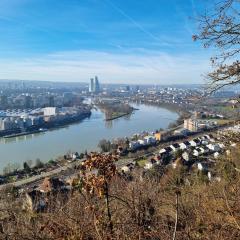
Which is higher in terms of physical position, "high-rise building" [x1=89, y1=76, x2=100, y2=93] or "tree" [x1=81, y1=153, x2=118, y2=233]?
"tree" [x1=81, y1=153, x2=118, y2=233]

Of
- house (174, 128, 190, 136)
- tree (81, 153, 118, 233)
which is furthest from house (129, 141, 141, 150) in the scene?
tree (81, 153, 118, 233)

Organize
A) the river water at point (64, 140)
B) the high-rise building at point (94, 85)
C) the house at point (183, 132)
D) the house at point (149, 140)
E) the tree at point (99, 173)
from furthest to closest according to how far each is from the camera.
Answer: the high-rise building at point (94, 85)
the house at point (183, 132)
the house at point (149, 140)
the river water at point (64, 140)
the tree at point (99, 173)

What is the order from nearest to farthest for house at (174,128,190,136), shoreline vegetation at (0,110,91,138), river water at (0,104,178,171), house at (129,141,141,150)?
river water at (0,104,178,171) < house at (129,141,141,150) < house at (174,128,190,136) < shoreline vegetation at (0,110,91,138)

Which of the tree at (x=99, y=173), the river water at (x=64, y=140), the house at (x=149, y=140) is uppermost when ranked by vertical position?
the tree at (x=99, y=173)

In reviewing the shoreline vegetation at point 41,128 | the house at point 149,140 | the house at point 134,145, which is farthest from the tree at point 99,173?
the shoreline vegetation at point 41,128

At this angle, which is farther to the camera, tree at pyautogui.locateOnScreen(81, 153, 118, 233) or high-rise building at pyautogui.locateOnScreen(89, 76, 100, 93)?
high-rise building at pyautogui.locateOnScreen(89, 76, 100, 93)

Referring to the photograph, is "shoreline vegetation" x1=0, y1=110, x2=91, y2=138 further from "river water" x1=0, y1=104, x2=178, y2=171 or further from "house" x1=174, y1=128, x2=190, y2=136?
"house" x1=174, y1=128, x2=190, y2=136

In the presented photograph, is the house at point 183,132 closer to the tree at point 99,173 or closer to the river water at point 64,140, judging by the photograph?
the river water at point 64,140

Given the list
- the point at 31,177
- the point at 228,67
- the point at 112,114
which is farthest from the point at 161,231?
the point at 112,114
